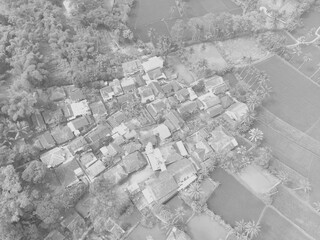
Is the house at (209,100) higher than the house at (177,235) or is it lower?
higher

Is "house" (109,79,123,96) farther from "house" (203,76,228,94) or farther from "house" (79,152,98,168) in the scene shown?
"house" (203,76,228,94)

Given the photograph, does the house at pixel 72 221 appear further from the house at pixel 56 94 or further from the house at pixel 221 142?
the house at pixel 221 142

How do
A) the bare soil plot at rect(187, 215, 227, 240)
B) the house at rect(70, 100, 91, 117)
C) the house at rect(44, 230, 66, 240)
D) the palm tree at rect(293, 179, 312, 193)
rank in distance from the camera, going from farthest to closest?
the house at rect(70, 100, 91, 117), the palm tree at rect(293, 179, 312, 193), the bare soil plot at rect(187, 215, 227, 240), the house at rect(44, 230, 66, 240)

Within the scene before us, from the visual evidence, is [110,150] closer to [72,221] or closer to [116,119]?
[116,119]

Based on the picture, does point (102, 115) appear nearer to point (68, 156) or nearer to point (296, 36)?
point (68, 156)

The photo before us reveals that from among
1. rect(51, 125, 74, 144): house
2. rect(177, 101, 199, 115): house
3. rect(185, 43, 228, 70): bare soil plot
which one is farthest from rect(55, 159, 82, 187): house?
rect(185, 43, 228, 70): bare soil plot

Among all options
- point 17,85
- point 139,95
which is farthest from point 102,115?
point 17,85

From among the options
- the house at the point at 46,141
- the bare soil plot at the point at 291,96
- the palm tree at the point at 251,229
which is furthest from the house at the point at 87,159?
the bare soil plot at the point at 291,96
